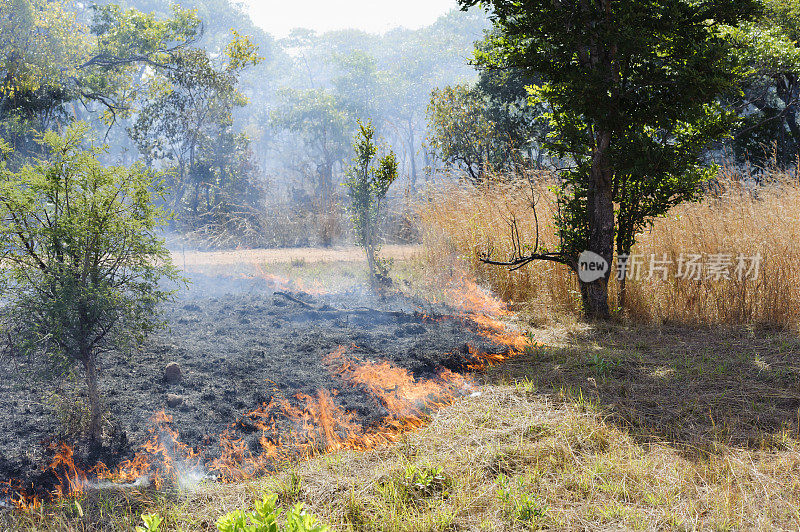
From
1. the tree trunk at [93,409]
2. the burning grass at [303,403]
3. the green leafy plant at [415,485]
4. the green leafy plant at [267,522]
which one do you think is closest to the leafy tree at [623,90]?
the burning grass at [303,403]

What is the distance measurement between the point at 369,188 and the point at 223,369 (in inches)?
156

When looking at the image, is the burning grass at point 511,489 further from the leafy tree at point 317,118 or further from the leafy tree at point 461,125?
the leafy tree at point 317,118

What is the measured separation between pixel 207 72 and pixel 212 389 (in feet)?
36.8

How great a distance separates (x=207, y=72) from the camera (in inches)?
478

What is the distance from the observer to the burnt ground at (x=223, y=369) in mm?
2469

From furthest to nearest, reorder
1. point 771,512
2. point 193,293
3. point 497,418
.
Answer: point 193,293 < point 497,418 < point 771,512

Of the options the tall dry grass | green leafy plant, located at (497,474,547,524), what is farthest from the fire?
green leafy plant, located at (497,474,547,524)

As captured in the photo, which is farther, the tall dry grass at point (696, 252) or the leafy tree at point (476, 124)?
the leafy tree at point (476, 124)

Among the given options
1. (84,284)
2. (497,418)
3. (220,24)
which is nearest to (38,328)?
(84,284)

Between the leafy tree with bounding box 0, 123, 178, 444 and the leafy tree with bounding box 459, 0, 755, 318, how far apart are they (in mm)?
3146

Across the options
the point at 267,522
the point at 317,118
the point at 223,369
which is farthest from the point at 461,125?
the point at 317,118

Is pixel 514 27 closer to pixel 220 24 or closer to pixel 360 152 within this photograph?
pixel 360 152

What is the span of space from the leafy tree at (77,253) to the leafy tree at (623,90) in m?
3.15

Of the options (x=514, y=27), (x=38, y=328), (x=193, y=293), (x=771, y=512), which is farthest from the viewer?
(x=193, y=293)
